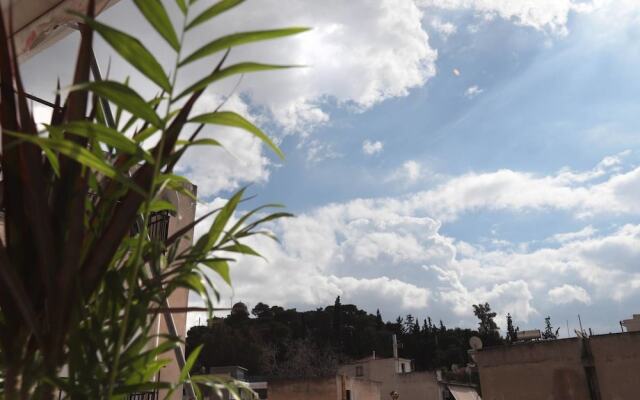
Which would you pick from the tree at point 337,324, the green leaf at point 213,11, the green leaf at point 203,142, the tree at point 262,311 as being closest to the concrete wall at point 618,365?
the green leaf at point 203,142

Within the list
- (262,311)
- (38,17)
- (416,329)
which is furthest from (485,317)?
(38,17)

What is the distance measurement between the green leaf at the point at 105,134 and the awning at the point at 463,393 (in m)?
24.1

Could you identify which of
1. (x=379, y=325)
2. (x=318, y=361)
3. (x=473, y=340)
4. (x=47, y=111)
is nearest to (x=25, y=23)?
(x=47, y=111)

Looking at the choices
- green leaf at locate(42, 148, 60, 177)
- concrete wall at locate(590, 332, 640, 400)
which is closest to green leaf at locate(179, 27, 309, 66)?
green leaf at locate(42, 148, 60, 177)

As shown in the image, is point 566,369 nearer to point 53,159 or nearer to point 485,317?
point 53,159

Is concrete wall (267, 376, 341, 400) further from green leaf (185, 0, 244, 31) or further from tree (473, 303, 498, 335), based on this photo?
tree (473, 303, 498, 335)

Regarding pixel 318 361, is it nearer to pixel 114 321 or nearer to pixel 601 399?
pixel 601 399

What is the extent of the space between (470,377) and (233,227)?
2824cm

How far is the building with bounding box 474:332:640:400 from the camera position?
36.1ft

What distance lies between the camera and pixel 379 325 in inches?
1827

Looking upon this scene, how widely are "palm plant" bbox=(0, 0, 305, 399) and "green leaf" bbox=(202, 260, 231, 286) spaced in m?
0.05

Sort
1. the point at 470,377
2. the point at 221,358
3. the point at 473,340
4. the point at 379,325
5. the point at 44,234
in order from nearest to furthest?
the point at 44,234 < the point at 473,340 < the point at 470,377 < the point at 221,358 < the point at 379,325

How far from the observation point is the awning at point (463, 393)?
74.1ft

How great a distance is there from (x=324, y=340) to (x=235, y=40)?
135ft
